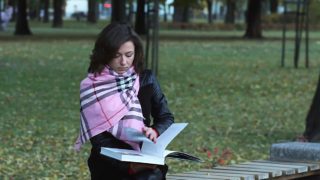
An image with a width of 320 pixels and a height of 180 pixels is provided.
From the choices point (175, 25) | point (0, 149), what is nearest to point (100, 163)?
point (0, 149)

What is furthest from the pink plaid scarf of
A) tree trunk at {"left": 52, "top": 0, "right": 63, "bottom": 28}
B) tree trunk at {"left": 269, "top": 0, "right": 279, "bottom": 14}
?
tree trunk at {"left": 269, "top": 0, "right": 279, "bottom": 14}

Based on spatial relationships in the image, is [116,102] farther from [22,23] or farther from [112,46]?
[22,23]

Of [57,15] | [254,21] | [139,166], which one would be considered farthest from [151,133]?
[57,15]

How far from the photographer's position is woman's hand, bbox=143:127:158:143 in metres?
4.34

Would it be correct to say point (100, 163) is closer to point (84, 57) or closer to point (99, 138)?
point (99, 138)

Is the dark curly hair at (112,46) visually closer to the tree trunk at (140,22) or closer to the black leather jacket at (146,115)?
the black leather jacket at (146,115)

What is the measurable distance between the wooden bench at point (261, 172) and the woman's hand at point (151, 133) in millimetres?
1151

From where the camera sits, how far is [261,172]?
18.6 feet

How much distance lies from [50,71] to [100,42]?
1560 cm

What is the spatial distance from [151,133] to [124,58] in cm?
41

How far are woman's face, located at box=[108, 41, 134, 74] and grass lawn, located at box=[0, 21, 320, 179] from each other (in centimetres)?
367

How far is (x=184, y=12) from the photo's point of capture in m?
73.6

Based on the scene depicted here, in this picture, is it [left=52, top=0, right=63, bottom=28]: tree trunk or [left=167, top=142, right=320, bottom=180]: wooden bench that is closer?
[left=167, top=142, right=320, bottom=180]: wooden bench

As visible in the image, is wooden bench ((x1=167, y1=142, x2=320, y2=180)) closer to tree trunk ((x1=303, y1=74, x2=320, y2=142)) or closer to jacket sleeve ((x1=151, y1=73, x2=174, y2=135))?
jacket sleeve ((x1=151, y1=73, x2=174, y2=135))
